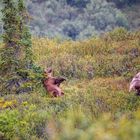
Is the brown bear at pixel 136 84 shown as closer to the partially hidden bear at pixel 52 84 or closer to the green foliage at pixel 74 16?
the partially hidden bear at pixel 52 84

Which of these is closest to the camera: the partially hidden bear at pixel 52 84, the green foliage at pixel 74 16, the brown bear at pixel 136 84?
the brown bear at pixel 136 84

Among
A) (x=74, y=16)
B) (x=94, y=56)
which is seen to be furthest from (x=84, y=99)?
(x=74, y=16)

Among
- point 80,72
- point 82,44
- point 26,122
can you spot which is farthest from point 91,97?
point 82,44

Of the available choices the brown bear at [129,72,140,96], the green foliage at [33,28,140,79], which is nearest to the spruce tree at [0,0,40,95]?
the brown bear at [129,72,140,96]

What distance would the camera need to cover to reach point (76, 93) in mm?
16953

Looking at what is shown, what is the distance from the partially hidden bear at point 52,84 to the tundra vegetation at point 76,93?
178 mm

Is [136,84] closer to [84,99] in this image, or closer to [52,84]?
[84,99]

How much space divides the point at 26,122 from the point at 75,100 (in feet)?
8.71

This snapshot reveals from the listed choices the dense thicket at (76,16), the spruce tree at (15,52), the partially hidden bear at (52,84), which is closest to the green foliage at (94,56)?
the partially hidden bear at (52,84)

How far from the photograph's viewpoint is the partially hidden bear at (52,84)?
55.2ft

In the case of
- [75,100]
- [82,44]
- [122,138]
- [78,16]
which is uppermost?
[122,138]

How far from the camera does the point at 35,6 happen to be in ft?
338

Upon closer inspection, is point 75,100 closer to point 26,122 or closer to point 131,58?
point 26,122

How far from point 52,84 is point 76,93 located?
0.75 meters
